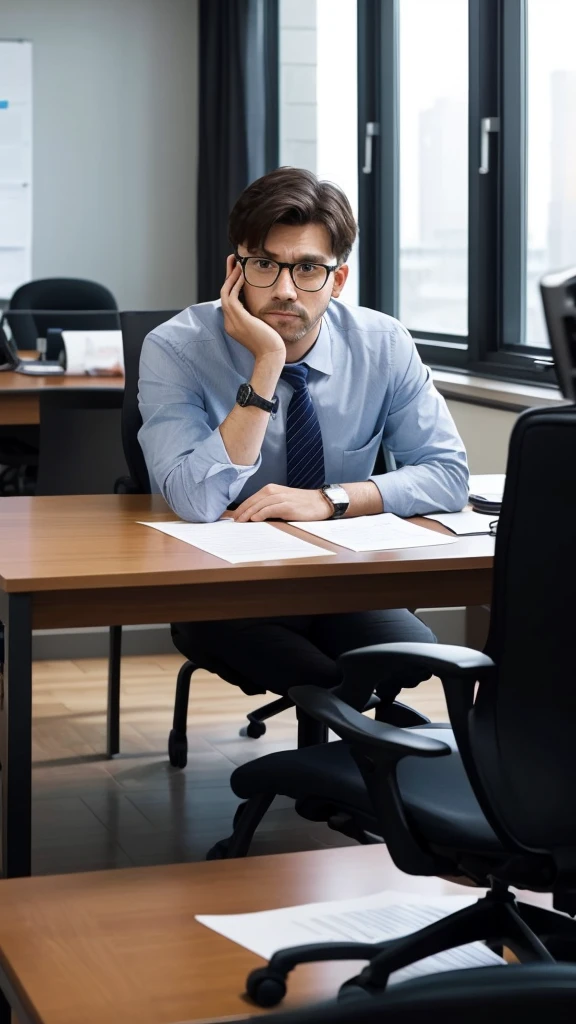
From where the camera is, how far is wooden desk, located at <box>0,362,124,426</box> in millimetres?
3857

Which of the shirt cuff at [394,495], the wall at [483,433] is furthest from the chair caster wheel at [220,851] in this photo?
the wall at [483,433]

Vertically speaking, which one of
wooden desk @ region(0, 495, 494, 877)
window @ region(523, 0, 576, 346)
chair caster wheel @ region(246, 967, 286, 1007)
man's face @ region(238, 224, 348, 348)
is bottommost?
chair caster wheel @ region(246, 967, 286, 1007)

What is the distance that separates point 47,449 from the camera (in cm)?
346

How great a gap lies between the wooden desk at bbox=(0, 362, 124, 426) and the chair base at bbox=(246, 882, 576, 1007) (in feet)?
8.56

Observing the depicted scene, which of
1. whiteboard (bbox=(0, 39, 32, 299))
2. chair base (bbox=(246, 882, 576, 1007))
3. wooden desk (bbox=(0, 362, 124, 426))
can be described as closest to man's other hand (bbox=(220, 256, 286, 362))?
chair base (bbox=(246, 882, 576, 1007))

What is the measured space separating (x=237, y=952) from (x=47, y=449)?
2391 millimetres

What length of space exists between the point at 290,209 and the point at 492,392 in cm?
180

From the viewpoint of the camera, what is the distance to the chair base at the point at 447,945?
3.68 ft

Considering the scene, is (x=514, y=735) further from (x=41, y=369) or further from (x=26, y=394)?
(x=41, y=369)

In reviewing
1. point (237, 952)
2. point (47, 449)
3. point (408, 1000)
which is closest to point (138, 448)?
point (47, 449)

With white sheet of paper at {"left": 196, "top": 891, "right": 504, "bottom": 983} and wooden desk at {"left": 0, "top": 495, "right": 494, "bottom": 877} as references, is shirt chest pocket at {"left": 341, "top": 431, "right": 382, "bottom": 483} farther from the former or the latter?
white sheet of paper at {"left": 196, "top": 891, "right": 504, "bottom": 983}

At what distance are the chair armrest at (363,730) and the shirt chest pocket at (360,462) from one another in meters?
1.09

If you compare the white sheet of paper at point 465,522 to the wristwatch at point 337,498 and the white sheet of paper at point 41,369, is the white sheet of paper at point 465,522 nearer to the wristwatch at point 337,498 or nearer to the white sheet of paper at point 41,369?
the wristwatch at point 337,498

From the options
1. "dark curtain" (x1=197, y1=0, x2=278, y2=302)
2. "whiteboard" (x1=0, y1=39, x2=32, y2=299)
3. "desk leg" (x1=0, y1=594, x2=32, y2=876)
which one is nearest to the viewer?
"desk leg" (x1=0, y1=594, x2=32, y2=876)
